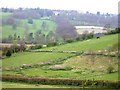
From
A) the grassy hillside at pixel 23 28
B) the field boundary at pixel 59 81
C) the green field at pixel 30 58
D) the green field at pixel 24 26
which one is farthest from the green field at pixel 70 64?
the green field at pixel 24 26

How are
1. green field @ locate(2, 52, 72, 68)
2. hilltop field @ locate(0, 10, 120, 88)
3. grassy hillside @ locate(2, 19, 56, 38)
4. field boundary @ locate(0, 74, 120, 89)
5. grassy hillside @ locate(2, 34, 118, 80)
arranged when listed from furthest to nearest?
grassy hillside @ locate(2, 19, 56, 38) < green field @ locate(2, 52, 72, 68) < grassy hillside @ locate(2, 34, 118, 80) < hilltop field @ locate(0, 10, 120, 88) < field boundary @ locate(0, 74, 120, 89)

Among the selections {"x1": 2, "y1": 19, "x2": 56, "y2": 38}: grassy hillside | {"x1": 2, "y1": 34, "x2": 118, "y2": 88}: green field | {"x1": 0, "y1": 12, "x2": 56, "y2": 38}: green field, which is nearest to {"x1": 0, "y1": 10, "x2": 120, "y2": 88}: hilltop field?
{"x1": 2, "y1": 34, "x2": 118, "y2": 88}: green field

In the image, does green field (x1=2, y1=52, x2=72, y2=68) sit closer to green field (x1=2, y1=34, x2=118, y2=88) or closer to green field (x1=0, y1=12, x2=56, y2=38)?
green field (x1=2, y1=34, x2=118, y2=88)

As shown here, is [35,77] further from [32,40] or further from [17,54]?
[32,40]

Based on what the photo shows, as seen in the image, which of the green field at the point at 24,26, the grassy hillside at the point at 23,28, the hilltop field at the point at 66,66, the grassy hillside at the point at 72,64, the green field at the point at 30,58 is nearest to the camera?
the hilltop field at the point at 66,66

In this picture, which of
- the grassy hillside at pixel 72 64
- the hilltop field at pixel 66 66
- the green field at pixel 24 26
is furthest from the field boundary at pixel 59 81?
the green field at pixel 24 26

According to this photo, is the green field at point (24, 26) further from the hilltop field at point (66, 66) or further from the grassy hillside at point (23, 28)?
the hilltop field at point (66, 66)

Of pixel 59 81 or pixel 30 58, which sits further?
pixel 30 58

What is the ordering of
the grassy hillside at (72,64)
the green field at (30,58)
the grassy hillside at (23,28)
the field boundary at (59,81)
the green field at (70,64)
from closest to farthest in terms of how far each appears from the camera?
the field boundary at (59,81) < the green field at (70,64) < the grassy hillside at (72,64) < the green field at (30,58) < the grassy hillside at (23,28)

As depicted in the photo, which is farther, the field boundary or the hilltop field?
the hilltop field

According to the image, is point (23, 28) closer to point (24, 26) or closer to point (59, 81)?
point (24, 26)

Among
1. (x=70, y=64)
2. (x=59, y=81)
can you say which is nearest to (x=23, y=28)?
(x=70, y=64)

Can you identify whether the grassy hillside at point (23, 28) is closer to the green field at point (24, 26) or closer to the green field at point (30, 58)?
the green field at point (24, 26)

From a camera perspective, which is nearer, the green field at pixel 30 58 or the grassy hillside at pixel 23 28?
the green field at pixel 30 58
